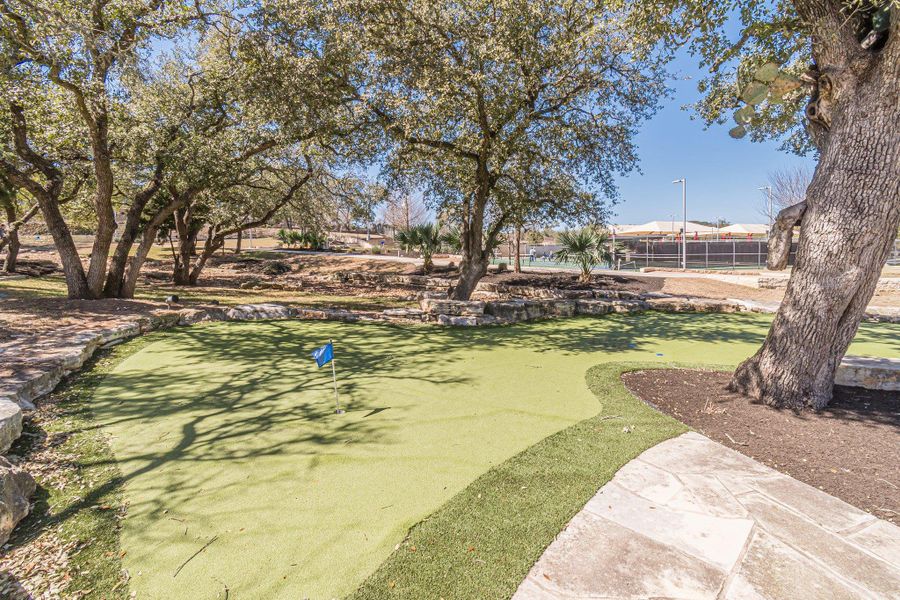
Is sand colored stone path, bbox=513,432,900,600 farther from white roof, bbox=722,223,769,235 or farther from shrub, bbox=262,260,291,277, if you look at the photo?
white roof, bbox=722,223,769,235

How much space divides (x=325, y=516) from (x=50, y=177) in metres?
10.2

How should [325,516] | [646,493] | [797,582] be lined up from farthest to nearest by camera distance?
[646,493] < [325,516] < [797,582]

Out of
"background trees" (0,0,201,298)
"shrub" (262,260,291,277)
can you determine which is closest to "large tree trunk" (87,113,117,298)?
"background trees" (0,0,201,298)

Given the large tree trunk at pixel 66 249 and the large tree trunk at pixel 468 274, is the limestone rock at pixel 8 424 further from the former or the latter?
the large tree trunk at pixel 468 274

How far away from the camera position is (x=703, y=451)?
2996 millimetres

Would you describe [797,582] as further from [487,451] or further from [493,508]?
[487,451]

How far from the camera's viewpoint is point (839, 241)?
134 inches

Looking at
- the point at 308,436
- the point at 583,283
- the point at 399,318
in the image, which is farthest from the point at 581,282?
the point at 308,436

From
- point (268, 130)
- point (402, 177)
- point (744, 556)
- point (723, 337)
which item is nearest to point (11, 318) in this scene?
point (268, 130)

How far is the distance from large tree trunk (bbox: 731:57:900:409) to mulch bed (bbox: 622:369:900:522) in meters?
0.28

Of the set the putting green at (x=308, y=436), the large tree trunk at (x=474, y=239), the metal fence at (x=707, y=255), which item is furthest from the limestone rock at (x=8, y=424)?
the metal fence at (x=707, y=255)

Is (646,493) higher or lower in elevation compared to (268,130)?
lower

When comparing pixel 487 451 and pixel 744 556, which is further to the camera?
pixel 487 451

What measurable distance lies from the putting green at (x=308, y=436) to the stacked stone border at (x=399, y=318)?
51 cm
